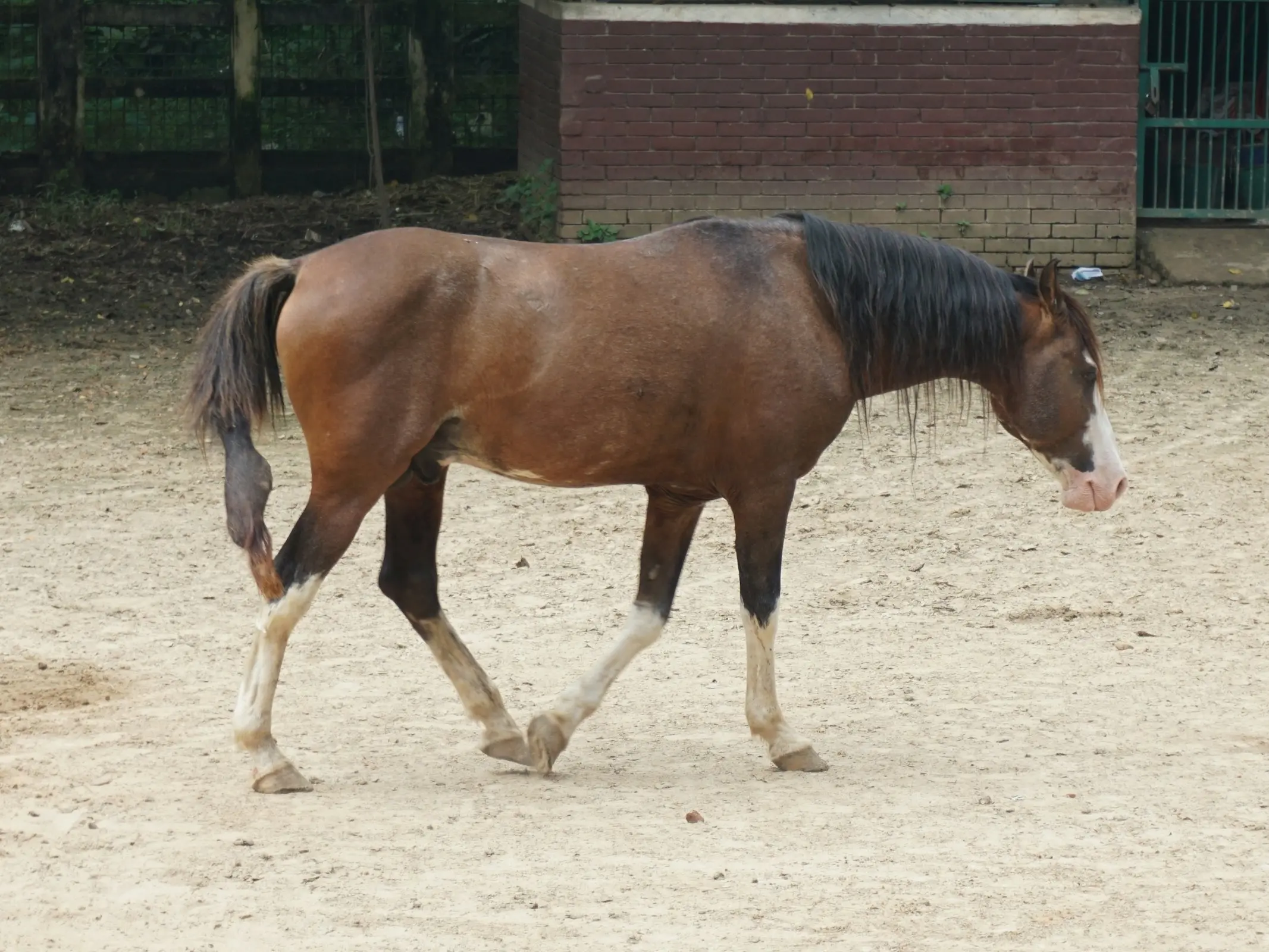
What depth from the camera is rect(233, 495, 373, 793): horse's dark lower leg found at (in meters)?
5.25

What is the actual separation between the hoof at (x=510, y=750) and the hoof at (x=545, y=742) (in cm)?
5

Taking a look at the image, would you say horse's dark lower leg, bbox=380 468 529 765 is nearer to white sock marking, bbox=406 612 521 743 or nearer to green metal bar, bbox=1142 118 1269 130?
white sock marking, bbox=406 612 521 743

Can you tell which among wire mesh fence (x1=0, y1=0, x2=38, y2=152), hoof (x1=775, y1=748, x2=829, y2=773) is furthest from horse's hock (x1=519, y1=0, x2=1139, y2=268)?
hoof (x1=775, y1=748, x2=829, y2=773)

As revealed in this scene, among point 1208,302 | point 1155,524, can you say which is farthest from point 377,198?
point 1155,524

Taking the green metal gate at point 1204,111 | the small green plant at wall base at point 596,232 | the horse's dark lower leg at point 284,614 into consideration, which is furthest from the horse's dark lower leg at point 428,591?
the green metal gate at point 1204,111

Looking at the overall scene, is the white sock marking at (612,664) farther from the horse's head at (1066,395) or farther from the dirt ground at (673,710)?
the horse's head at (1066,395)

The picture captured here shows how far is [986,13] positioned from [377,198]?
502 centimetres

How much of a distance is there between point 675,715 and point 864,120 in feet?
24.2

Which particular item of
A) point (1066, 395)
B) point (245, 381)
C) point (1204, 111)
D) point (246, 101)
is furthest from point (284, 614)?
point (246, 101)

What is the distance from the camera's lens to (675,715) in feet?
20.8

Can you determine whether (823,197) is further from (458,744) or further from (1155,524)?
(458,744)

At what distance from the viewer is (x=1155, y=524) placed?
8352 mm

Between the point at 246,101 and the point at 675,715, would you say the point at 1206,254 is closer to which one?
the point at 246,101

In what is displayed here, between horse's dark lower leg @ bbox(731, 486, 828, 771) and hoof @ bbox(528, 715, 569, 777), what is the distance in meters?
0.58
